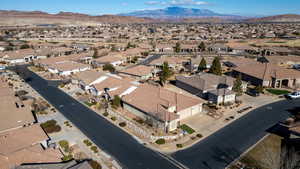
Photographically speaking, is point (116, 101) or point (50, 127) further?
point (116, 101)

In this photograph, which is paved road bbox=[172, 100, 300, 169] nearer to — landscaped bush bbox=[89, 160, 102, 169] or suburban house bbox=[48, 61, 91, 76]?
landscaped bush bbox=[89, 160, 102, 169]

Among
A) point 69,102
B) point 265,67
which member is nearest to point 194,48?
point 265,67

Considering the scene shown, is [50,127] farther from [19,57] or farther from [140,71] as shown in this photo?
[19,57]

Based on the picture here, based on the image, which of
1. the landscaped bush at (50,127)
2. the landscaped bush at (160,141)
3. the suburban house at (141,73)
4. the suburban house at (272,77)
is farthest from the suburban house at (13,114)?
the suburban house at (272,77)

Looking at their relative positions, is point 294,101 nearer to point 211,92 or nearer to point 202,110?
point 211,92

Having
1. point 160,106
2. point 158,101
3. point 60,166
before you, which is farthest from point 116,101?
point 60,166

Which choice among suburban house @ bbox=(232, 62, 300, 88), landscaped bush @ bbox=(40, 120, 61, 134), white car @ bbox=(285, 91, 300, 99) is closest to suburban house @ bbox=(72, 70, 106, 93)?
landscaped bush @ bbox=(40, 120, 61, 134)

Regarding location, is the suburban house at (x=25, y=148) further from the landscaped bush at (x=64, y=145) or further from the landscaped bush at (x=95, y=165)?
the landscaped bush at (x=95, y=165)
